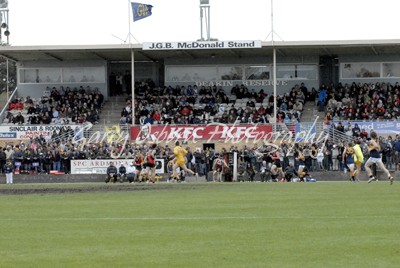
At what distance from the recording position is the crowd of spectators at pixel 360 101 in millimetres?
55000

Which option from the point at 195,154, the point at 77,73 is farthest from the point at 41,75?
the point at 195,154

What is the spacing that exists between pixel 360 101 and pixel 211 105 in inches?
365

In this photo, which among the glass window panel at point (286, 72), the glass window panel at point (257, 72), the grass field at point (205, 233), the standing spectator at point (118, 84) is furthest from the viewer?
the standing spectator at point (118, 84)

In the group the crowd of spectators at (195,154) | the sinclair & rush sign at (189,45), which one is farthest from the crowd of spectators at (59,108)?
the sinclair & rush sign at (189,45)

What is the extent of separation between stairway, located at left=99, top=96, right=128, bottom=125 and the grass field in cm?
3650

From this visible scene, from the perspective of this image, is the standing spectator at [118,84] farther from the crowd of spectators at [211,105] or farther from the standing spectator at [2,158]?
the standing spectator at [2,158]

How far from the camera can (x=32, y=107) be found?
59812 millimetres

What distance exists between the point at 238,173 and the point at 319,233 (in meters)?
30.8

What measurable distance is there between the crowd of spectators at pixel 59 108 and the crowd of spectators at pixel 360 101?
14.6 meters

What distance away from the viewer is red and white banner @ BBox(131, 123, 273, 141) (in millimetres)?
55281

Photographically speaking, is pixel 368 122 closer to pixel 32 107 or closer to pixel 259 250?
pixel 32 107

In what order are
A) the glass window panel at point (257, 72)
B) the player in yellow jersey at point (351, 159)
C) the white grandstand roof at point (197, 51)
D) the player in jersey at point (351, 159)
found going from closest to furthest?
the player in yellow jersey at point (351, 159)
the player in jersey at point (351, 159)
the white grandstand roof at point (197, 51)
the glass window panel at point (257, 72)

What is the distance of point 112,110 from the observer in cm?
6131

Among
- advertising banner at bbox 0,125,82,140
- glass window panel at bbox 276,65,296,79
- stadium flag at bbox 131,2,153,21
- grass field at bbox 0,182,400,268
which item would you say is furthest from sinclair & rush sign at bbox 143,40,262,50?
grass field at bbox 0,182,400,268
